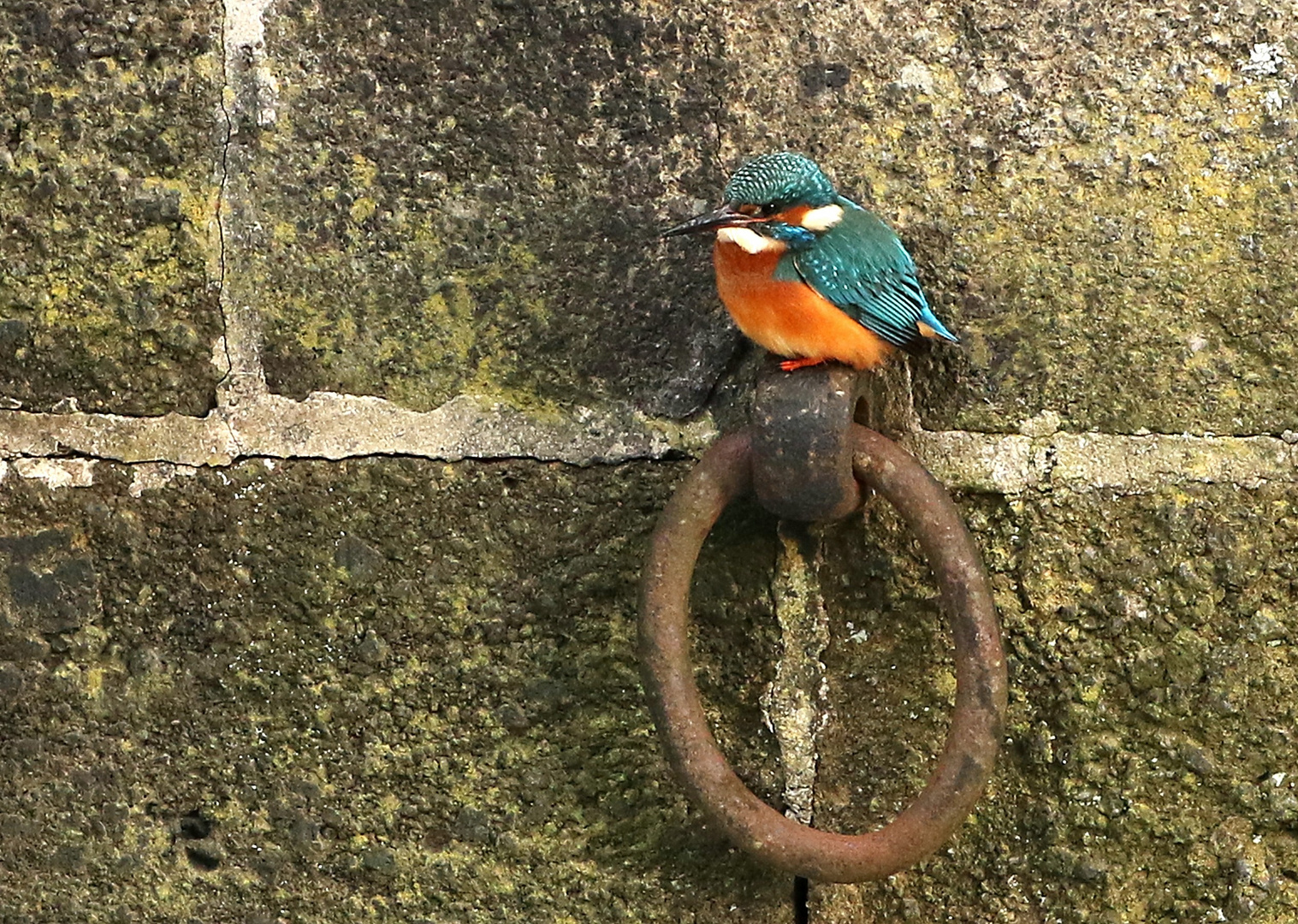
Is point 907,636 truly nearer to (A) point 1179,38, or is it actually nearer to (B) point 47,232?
(A) point 1179,38

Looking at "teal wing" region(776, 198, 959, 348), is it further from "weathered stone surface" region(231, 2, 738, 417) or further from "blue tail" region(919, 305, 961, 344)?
"weathered stone surface" region(231, 2, 738, 417)

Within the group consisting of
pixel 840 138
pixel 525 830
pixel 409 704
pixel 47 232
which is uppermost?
pixel 840 138

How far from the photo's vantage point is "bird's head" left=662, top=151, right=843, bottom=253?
3.78 ft

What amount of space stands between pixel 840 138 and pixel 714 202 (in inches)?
5.2

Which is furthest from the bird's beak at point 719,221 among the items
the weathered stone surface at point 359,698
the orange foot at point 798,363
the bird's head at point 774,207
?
the weathered stone surface at point 359,698

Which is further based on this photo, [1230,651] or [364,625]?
[364,625]

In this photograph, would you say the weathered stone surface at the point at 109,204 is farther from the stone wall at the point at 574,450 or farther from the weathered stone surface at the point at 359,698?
the weathered stone surface at the point at 359,698

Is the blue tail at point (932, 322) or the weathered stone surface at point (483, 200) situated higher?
the weathered stone surface at point (483, 200)

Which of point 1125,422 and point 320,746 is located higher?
point 1125,422

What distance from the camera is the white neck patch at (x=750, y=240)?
1168mm

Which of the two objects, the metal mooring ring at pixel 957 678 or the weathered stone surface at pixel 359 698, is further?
the weathered stone surface at pixel 359 698

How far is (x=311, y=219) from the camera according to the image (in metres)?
1.27

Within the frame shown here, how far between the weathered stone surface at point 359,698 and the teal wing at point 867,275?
0.82ft

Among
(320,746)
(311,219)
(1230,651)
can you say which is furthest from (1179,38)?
(320,746)
